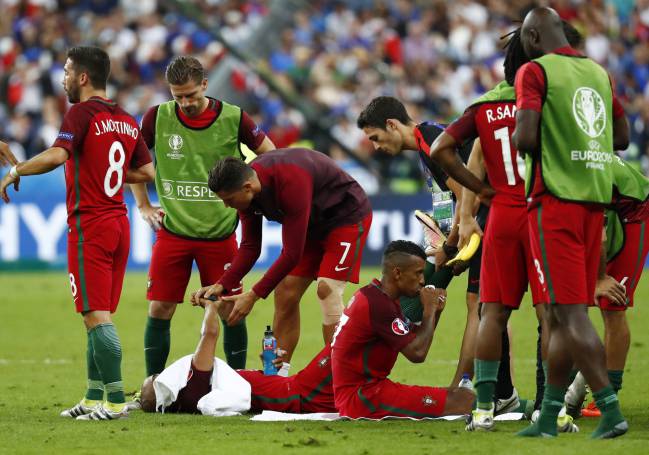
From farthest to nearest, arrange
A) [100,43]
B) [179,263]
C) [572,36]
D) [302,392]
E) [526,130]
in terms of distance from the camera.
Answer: [100,43] < [179,263] < [302,392] < [572,36] < [526,130]

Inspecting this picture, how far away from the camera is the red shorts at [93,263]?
7.88 m

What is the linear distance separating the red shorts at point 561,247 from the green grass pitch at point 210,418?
0.79 meters

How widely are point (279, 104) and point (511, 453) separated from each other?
1673 centimetres

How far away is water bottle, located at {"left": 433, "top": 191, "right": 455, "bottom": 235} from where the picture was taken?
8.73m

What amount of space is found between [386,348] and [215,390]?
1.26 metres

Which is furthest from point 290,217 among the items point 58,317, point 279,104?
point 279,104

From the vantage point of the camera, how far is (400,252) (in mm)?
7824

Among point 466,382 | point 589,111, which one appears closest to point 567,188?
point 589,111

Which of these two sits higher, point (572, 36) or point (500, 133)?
point (572, 36)

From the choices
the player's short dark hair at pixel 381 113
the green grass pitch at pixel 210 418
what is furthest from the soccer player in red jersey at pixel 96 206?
the player's short dark hair at pixel 381 113

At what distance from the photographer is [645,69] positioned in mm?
23469

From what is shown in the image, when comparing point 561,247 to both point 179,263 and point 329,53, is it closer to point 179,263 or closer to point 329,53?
point 179,263

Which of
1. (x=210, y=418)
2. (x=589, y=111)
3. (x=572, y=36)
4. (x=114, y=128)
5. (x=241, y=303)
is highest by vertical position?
(x=572, y=36)

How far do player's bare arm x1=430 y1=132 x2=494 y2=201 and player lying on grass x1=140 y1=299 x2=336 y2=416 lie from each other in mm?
1802
